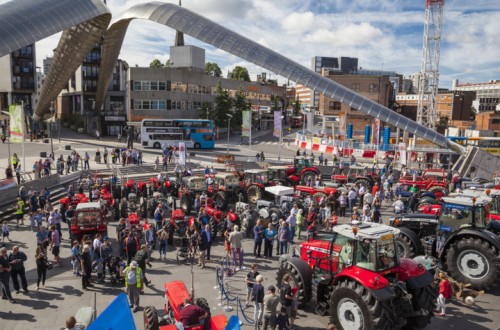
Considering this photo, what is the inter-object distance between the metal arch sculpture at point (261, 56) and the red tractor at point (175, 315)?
35968 millimetres

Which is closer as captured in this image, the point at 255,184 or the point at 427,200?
the point at 427,200

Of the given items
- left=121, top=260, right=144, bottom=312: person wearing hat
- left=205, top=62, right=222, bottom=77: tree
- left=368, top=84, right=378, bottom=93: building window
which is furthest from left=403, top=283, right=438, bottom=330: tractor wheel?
left=205, top=62, right=222, bottom=77: tree

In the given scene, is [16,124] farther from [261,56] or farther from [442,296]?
[442,296]

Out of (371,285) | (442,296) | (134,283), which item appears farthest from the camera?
(134,283)

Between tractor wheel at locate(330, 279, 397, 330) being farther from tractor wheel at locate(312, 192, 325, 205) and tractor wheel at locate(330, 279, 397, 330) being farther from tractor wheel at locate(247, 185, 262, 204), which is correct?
tractor wheel at locate(247, 185, 262, 204)

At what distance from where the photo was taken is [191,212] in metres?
20.3

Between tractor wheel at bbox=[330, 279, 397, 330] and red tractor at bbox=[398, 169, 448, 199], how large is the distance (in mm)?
15287

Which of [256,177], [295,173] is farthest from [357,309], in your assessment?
[295,173]

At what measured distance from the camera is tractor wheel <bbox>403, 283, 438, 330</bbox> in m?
8.42

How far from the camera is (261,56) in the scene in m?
43.0

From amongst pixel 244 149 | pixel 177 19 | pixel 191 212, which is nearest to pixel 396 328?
pixel 191 212

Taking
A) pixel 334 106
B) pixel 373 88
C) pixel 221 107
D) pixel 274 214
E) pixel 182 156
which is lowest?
pixel 274 214

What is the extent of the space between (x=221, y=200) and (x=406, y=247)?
1050 cm

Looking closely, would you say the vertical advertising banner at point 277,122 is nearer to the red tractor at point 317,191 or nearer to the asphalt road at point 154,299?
the red tractor at point 317,191
